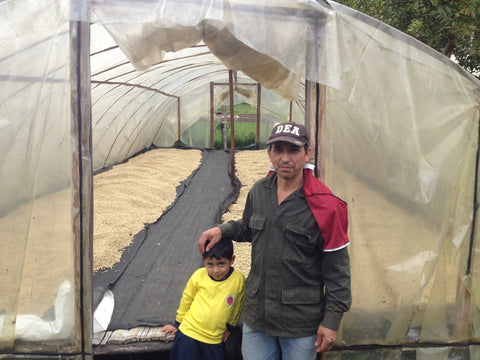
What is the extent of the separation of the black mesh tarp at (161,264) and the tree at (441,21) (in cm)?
326

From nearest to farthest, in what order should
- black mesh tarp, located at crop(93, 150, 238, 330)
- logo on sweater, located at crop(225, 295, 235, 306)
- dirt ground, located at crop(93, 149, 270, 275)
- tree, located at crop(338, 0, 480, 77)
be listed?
logo on sweater, located at crop(225, 295, 235, 306)
black mesh tarp, located at crop(93, 150, 238, 330)
tree, located at crop(338, 0, 480, 77)
dirt ground, located at crop(93, 149, 270, 275)

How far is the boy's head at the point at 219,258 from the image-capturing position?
6.97ft

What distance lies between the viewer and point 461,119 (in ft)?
7.73

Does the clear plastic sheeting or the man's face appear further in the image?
the clear plastic sheeting

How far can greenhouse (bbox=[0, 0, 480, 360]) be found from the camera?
2199mm

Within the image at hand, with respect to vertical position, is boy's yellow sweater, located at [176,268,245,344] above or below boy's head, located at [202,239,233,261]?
below

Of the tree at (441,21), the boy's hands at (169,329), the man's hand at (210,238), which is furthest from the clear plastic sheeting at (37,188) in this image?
the tree at (441,21)

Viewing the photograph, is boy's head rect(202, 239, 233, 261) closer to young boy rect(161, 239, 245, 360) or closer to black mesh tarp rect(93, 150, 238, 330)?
young boy rect(161, 239, 245, 360)

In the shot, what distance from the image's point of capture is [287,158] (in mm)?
1772

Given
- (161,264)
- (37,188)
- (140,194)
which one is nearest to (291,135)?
(37,188)

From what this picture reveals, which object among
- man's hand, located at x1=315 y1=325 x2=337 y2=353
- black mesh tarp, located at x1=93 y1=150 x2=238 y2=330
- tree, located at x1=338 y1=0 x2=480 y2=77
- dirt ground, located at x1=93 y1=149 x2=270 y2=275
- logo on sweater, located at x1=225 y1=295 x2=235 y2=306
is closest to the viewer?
man's hand, located at x1=315 y1=325 x2=337 y2=353

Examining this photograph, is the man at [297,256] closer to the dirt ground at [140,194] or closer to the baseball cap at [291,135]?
the baseball cap at [291,135]

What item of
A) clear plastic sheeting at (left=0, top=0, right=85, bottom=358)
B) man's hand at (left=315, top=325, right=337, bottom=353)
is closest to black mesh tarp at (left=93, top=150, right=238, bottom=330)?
clear plastic sheeting at (left=0, top=0, right=85, bottom=358)

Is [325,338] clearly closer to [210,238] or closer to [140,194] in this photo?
[210,238]
